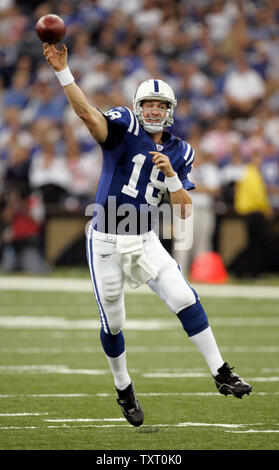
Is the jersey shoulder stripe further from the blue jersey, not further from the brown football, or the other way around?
the brown football

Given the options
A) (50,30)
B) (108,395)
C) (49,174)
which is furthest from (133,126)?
(49,174)

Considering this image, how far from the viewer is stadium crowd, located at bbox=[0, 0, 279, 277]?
13891 millimetres

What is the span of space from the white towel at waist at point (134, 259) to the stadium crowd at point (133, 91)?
8093 mm

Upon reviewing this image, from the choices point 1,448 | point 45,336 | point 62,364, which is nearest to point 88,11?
point 45,336

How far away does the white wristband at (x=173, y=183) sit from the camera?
511 cm

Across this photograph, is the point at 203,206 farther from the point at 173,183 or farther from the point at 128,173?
the point at 173,183

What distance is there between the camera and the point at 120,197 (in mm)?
5258

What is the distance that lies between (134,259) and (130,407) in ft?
2.52

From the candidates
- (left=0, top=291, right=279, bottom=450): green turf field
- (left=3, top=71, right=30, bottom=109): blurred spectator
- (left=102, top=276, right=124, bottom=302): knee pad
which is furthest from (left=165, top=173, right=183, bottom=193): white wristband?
(left=3, top=71, right=30, bottom=109): blurred spectator

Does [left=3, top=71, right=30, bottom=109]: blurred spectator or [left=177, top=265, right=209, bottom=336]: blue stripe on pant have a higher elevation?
[left=3, top=71, right=30, bottom=109]: blurred spectator

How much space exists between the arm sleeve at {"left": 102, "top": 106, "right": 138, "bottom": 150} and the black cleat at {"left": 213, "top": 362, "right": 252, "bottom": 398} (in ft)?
4.13

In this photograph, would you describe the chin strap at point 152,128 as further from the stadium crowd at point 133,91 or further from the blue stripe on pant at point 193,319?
the stadium crowd at point 133,91
